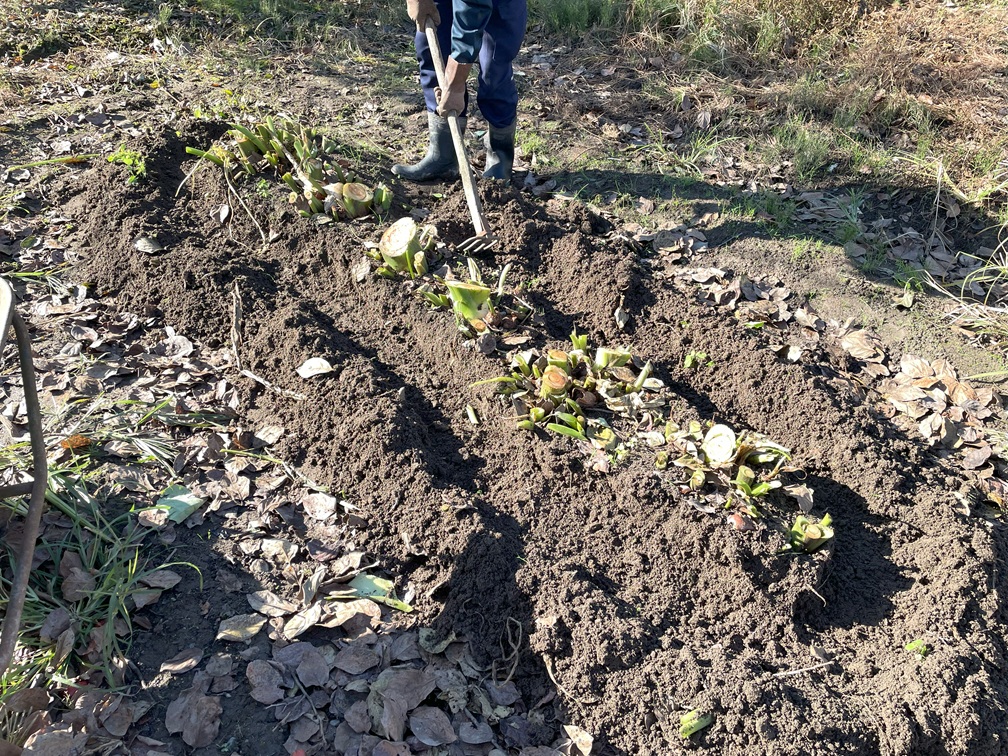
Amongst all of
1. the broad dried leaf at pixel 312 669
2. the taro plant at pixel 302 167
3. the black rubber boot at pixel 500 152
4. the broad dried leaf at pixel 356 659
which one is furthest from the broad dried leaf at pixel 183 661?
the black rubber boot at pixel 500 152

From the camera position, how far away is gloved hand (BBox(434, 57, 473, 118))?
3502 mm

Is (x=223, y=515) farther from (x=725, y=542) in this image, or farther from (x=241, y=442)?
(x=725, y=542)

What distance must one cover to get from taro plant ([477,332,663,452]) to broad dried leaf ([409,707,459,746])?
1.14 meters

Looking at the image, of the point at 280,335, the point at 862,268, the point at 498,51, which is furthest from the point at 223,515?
the point at 862,268

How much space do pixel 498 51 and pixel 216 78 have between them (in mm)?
2734

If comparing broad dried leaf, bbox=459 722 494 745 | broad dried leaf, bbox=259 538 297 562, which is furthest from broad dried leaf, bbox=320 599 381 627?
broad dried leaf, bbox=459 722 494 745

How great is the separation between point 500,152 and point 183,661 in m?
3.35

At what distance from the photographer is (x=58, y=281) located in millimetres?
3648

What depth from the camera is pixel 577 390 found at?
9.71 ft

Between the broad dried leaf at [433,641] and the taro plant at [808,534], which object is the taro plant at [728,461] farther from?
the broad dried leaf at [433,641]

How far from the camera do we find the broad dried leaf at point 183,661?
2.20 m

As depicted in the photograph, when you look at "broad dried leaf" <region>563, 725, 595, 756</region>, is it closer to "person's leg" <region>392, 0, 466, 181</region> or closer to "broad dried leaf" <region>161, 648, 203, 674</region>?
"broad dried leaf" <region>161, 648, 203, 674</region>

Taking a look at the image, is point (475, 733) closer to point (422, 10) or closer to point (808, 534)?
point (808, 534)

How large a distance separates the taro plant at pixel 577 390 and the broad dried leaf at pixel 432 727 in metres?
1.14
